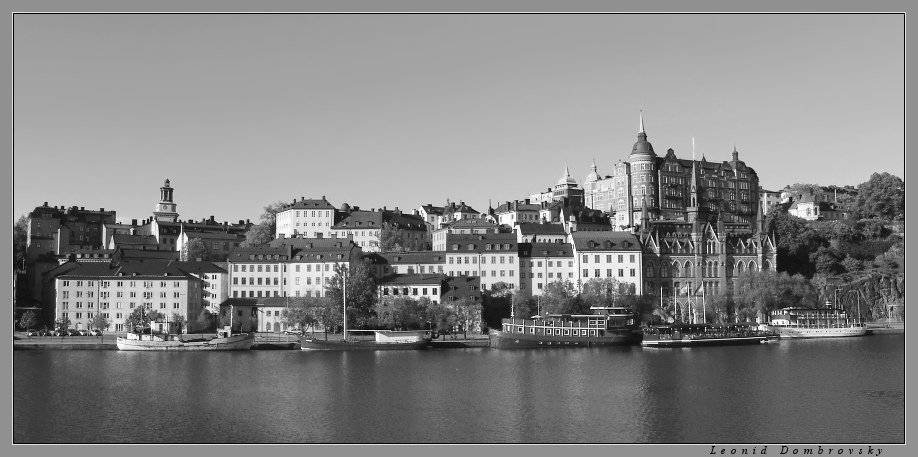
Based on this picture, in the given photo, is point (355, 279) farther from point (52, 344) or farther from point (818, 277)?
point (818, 277)

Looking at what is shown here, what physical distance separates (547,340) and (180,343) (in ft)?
99.6

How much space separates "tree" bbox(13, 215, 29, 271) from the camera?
4459 inches

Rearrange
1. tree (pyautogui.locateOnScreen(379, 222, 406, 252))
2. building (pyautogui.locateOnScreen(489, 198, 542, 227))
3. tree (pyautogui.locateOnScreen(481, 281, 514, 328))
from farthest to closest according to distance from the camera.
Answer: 1. building (pyautogui.locateOnScreen(489, 198, 542, 227))
2. tree (pyautogui.locateOnScreen(379, 222, 406, 252))
3. tree (pyautogui.locateOnScreen(481, 281, 514, 328))

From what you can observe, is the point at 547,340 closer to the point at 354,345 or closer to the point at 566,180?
the point at 354,345

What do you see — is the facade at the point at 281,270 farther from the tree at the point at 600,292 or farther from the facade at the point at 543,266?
the tree at the point at 600,292

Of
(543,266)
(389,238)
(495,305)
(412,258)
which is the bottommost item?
(495,305)

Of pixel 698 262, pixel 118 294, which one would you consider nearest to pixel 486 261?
pixel 698 262

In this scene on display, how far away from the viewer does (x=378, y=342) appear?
82562 millimetres

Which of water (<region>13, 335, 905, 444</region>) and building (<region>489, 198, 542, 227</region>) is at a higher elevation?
building (<region>489, 198, 542, 227</region>)

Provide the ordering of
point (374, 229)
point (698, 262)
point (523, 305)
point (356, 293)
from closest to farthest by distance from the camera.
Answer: point (356, 293) < point (523, 305) < point (698, 262) < point (374, 229)

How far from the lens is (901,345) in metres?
83.0

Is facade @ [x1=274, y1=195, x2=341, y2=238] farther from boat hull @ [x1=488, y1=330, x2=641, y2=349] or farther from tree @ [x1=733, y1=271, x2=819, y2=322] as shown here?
tree @ [x1=733, y1=271, x2=819, y2=322]

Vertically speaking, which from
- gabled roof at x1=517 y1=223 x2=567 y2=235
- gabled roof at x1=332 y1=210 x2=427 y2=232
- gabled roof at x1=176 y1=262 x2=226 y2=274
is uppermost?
gabled roof at x1=332 y1=210 x2=427 y2=232

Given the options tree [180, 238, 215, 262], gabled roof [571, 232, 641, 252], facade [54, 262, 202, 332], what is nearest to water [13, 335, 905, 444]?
facade [54, 262, 202, 332]
